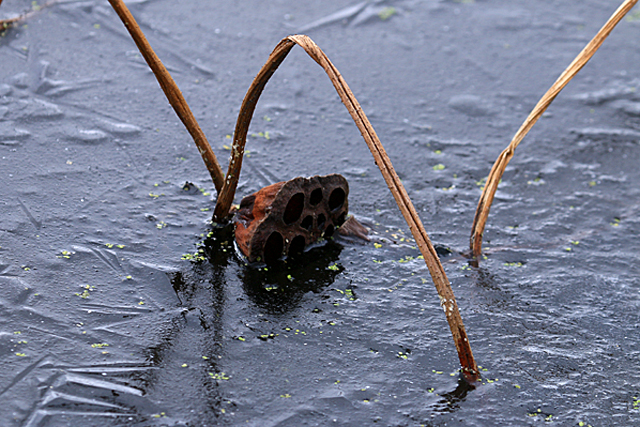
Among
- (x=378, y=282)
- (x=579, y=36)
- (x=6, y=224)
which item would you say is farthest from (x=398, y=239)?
(x=579, y=36)

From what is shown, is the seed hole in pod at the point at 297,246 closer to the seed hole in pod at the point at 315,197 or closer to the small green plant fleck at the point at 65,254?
the seed hole in pod at the point at 315,197

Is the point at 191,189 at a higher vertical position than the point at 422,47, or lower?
lower

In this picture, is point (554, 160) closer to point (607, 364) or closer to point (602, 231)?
point (602, 231)

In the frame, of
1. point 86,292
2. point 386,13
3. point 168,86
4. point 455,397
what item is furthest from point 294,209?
point 386,13

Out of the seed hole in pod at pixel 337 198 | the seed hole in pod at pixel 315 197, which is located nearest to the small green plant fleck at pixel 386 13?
the seed hole in pod at pixel 337 198

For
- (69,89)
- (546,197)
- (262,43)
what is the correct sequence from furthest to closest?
1. (262,43)
2. (69,89)
3. (546,197)

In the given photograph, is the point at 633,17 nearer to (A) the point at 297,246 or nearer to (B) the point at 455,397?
(A) the point at 297,246

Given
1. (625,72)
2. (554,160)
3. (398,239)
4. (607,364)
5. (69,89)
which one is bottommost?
(607,364)
